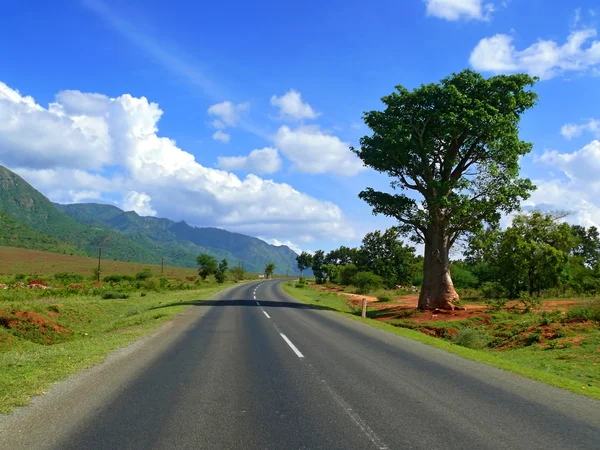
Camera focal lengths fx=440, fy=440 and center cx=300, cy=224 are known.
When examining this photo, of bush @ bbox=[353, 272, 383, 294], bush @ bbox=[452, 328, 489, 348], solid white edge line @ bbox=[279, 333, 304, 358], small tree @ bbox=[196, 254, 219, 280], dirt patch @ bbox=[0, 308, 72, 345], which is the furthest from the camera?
small tree @ bbox=[196, 254, 219, 280]

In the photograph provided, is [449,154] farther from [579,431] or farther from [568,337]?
[579,431]

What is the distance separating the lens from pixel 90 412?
6047 millimetres

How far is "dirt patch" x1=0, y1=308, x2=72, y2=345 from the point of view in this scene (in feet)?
59.6

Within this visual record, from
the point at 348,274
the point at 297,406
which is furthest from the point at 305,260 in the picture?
the point at 297,406

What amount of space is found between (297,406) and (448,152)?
77.7 ft

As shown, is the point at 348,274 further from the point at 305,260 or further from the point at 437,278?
the point at 305,260

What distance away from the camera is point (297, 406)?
21.2ft

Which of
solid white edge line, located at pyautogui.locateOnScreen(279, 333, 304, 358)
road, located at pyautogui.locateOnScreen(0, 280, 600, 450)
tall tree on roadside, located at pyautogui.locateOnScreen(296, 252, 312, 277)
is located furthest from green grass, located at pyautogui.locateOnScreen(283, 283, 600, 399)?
tall tree on roadside, located at pyautogui.locateOnScreen(296, 252, 312, 277)

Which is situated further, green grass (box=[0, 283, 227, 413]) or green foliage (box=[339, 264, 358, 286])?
green foliage (box=[339, 264, 358, 286])

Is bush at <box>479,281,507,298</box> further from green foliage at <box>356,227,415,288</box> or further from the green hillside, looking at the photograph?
the green hillside

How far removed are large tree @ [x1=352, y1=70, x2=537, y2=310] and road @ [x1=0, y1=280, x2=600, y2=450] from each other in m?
16.3

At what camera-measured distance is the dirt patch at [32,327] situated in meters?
18.2

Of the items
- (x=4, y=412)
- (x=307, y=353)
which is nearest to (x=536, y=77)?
(x=307, y=353)

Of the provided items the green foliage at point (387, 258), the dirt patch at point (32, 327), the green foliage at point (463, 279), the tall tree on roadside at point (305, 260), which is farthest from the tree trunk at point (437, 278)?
the tall tree on roadside at point (305, 260)
